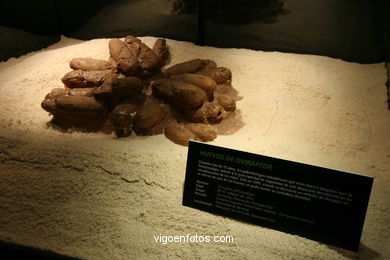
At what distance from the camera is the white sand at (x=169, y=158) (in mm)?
1206

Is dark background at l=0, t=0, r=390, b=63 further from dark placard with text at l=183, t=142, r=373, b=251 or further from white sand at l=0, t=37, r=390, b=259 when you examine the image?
dark placard with text at l=183, t=142, r=373, b=251

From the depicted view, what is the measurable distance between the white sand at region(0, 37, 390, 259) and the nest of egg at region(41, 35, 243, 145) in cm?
7

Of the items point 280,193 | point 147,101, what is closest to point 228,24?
point 147,101

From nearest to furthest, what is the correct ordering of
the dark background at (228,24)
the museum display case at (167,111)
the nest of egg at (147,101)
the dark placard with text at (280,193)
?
the dark placard with text at (280,193), the museum display case at (167,111), the nest of egg at (147,101), the dark background at (228,24)

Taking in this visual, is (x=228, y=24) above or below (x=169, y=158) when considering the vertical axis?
above

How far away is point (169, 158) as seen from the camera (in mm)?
1541

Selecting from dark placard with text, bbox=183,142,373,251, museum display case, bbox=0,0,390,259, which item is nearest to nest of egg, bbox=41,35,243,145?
museum display case, bbox=0,0,390,259

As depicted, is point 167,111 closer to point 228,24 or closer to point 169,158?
point 169,158

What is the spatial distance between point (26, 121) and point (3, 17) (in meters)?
1.27

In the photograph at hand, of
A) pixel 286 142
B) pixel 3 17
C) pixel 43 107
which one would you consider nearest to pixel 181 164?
pixel 286 142

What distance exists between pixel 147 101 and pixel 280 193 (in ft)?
3.36

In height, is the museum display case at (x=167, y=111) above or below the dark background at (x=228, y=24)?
below

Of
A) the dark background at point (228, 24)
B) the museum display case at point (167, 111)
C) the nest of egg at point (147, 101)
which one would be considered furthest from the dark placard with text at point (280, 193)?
the dark background at point (228, 24)

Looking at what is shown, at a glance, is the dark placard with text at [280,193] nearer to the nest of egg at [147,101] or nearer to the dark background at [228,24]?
the nest of egg at [147,101]
